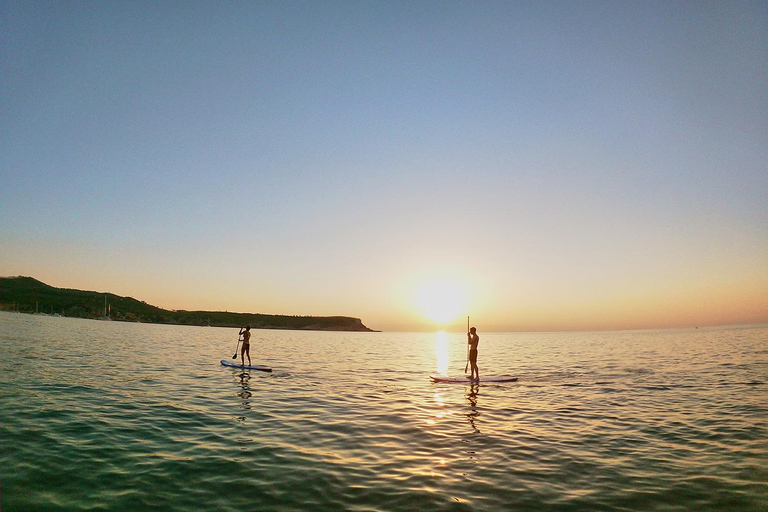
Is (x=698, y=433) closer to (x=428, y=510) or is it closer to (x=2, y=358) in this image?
(x=428, y=510)

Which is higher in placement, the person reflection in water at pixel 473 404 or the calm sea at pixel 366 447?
the calm sea at pixel 366 447

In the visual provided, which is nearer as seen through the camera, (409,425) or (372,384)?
(409,425)

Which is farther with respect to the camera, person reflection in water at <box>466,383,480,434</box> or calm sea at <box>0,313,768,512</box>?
person reflection in water at <box>466,383,480,434</box>

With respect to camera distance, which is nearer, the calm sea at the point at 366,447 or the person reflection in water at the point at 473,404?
the calm sea at the point at 366,447

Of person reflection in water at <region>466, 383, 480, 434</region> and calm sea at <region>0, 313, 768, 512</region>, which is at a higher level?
calm sea at <region>0, 313, 768, 512</region>

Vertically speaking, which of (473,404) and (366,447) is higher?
(366,447)

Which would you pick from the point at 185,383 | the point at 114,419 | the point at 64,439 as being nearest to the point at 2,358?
the point at 185,383

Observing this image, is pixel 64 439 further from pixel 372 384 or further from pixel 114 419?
pixel 372 384

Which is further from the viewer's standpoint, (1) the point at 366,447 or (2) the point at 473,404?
(2) the point at 473,404

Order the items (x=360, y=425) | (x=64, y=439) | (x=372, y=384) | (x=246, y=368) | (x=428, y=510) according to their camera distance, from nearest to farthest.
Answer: (x=428, y=510) < (x=64, y=439) < (x=360, y=425) < (x=372, y=384) < (x=246, y=368)

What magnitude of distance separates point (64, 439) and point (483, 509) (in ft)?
40.1

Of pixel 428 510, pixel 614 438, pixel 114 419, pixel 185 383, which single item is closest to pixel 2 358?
pixel 185 383

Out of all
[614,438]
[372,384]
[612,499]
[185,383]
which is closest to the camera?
[612,499]

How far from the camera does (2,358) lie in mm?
31547
